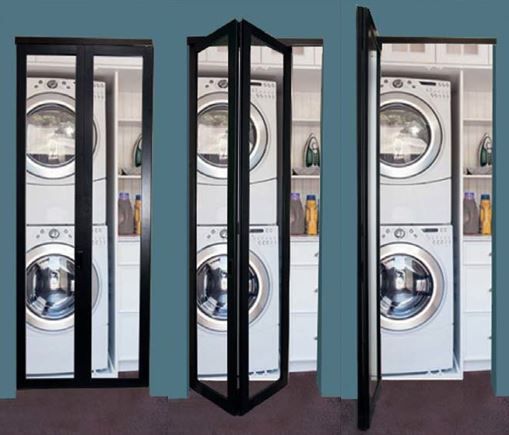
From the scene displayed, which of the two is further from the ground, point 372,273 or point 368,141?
point 368,141

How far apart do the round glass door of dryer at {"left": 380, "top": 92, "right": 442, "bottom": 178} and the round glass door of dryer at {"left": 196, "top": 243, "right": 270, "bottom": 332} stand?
991 mm

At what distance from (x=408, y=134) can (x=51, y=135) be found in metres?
2.05

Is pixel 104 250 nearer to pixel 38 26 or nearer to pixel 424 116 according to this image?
pixel 38 26

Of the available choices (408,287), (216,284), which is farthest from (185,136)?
(408,287)

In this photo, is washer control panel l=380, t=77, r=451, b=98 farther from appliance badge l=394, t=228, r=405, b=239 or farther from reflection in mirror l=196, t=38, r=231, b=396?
reflection in mirror l=196, t=38, r=231, b=396

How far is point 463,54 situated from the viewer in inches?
127

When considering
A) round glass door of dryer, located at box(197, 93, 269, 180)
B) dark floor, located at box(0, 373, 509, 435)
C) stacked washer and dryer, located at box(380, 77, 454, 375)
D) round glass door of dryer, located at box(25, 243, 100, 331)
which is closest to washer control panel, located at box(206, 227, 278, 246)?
round glass door of dryer, located at box(197, 93, 269, 180)

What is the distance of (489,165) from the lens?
3.69m

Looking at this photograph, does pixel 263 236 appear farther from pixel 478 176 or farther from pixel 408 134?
pixel 478 176

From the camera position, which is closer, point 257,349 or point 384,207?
point 257,349

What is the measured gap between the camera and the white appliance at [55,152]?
296 cm

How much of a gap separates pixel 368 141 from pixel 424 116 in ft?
3.86
